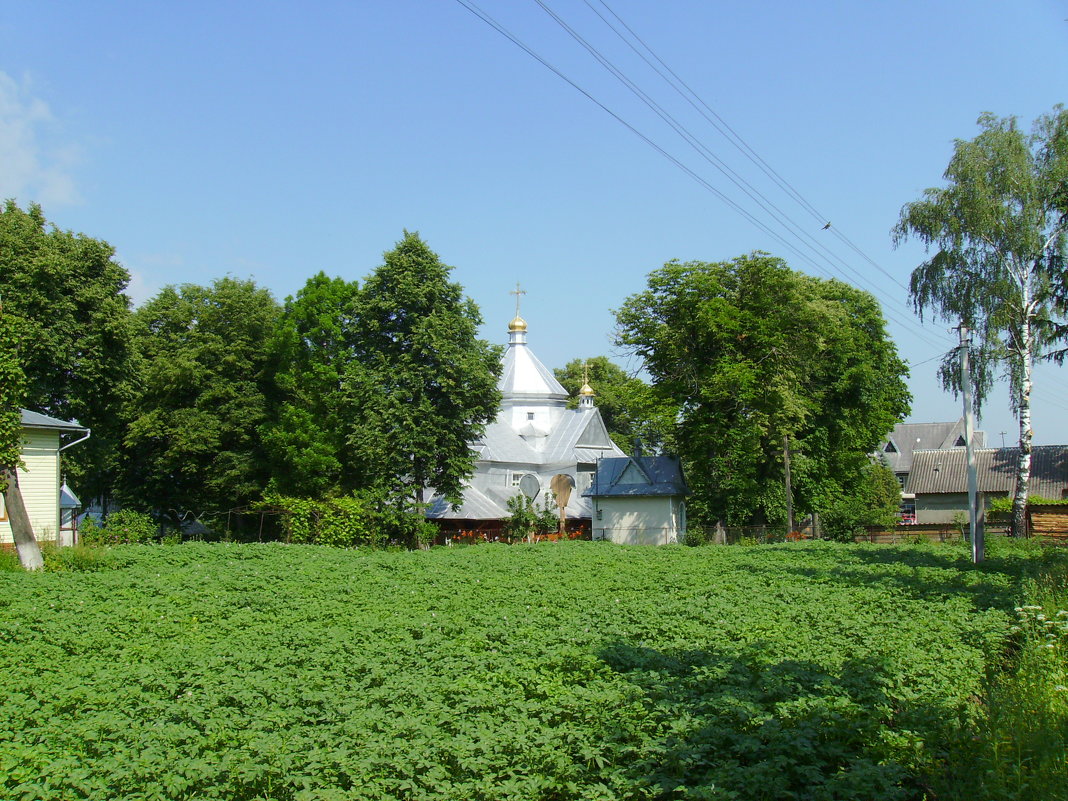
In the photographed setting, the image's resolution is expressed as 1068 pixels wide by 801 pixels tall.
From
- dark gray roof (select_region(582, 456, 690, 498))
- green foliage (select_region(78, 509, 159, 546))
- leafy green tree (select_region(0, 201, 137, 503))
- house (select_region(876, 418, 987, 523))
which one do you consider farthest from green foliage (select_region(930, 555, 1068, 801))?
house (select_region(876, 418, 987, 523))

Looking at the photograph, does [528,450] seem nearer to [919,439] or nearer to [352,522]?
[352,522]

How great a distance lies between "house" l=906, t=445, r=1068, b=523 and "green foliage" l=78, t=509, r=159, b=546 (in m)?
40.2

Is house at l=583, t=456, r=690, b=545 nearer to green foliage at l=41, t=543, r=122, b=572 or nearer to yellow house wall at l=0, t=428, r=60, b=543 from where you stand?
yellow house wall at l=0, t=428, r=60, b=543

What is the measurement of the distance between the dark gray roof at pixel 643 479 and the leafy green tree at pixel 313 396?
40.0 feet

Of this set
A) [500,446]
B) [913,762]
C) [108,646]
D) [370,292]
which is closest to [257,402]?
[370,292]

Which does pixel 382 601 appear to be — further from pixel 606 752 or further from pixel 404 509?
pixel 404 509

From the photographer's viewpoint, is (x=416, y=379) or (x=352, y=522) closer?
(x=352, y=522)

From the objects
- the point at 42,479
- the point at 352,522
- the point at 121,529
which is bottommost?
the point at 121,529

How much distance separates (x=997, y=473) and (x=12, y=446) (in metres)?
49.0

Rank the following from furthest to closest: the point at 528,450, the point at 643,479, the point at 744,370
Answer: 1. the point at 528,450
2. the point at 643,479
3. the point at 744,370

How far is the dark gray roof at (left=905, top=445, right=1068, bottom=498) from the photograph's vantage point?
49.6 metres

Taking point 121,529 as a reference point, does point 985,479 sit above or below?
above

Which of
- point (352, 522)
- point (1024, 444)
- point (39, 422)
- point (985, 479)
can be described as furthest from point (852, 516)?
point (39, 422)

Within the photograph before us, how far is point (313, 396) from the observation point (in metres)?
40.1
